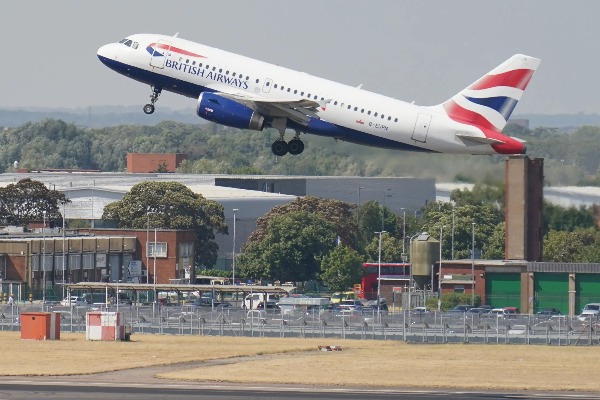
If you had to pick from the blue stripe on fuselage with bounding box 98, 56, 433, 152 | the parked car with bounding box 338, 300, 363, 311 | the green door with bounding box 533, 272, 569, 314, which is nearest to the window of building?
the parked car with bounding box 338, 300, 363, 311

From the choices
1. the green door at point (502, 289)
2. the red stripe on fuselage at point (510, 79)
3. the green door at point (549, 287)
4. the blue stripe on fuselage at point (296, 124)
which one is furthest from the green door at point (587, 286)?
the blue stripe on fuselage at point (296, 124)

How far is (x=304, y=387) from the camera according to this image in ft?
270

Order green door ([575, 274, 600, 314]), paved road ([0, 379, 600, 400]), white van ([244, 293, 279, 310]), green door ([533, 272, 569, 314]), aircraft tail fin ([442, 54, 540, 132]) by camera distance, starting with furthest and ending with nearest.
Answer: white van ([244, 293, 279, 310])
green door ([575, 274, 600, 314])
green door ([533, 272, 569, 314])
aircraft tail fin ([442, 54, 540, 132])
paved road ([0, 379, 600, 400])

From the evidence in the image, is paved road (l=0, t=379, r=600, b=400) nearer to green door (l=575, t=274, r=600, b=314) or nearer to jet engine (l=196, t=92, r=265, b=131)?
jet engine (l=196, t=92, r=265, b=131)

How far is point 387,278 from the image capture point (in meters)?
191

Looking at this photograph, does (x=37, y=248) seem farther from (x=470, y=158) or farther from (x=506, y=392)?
(x=506, y=392)

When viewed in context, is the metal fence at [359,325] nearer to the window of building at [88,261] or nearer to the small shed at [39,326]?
the small shed at [39,326]

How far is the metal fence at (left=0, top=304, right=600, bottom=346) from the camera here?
116688 millimetres

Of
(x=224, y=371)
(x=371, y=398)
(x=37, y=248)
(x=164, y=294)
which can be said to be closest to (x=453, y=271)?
(x=164, y=294)

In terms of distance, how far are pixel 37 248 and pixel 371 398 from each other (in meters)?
116

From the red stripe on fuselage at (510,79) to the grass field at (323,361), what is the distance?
1866cm

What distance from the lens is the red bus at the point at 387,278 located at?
7525 inches

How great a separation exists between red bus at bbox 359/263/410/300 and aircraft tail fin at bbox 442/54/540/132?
81127mm

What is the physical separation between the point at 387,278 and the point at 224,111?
291ft
